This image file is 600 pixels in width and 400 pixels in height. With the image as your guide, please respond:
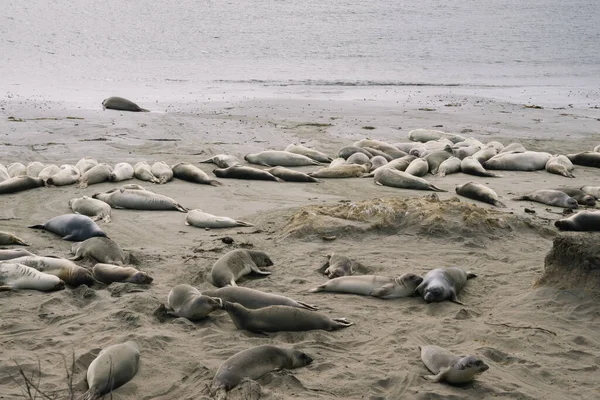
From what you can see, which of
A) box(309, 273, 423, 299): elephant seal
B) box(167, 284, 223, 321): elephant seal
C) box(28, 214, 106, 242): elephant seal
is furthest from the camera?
box(28, 214, 106, 242): elephant seal

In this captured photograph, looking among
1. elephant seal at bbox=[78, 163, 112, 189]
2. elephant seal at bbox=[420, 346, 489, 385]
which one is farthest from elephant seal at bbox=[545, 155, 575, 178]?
elephant seal at bbox=[420, 346, 489, 385]

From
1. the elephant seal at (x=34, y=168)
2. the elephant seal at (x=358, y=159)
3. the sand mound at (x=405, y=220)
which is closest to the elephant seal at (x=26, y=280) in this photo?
the sand mound at (x=405, y=220)

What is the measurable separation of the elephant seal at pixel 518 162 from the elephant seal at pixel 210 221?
4379 millimetres

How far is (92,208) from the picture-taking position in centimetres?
779

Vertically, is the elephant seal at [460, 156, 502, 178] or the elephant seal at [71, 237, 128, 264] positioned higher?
the elephant seal at [460, 156, 502, 178]

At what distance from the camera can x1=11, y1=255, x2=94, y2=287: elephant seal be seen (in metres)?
5.65

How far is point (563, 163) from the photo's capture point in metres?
10.4

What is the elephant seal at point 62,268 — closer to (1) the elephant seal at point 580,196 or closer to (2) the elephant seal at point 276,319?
(2) the elephant seal at point 276,319

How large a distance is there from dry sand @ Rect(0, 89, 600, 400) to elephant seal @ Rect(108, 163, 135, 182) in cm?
23

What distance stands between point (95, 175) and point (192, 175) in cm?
117

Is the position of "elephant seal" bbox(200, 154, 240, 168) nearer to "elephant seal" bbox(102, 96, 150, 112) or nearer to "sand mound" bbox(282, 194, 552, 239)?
"sand mound" bbox(282, 194, 552, 239)

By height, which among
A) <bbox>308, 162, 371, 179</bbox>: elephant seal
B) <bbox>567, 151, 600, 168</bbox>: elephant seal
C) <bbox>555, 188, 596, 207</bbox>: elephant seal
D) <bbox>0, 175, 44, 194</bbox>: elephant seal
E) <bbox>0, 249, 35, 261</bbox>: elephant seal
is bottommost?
<bbox>0, 175, 44, 194</bbox>: elephant seal

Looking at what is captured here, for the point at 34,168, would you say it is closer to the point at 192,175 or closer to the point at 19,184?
the point at 19,184

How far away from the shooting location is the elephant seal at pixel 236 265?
227 inches
